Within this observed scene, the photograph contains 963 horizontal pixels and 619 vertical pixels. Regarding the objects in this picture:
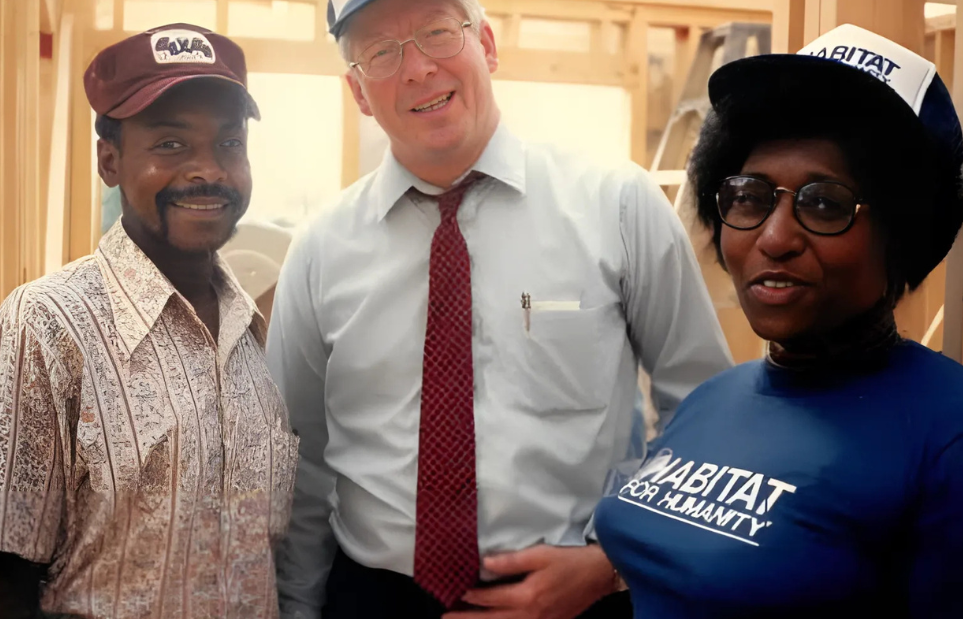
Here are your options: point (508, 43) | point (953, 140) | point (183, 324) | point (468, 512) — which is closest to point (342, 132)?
point (508, 43)

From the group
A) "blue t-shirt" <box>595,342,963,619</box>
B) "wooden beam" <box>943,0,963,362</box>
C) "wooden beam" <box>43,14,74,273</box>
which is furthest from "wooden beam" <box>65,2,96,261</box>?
"wooden beam" <box>943,0,963,362</box>

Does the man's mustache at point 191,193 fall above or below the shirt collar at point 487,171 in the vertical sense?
below

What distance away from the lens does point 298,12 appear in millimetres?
1415

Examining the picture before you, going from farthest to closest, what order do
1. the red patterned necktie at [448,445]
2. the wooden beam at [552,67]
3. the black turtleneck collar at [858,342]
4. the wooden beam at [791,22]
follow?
the wooden beam at [552,67] → the wooden beam at [791,22] → the red patterned necktie at [448,445] → the black turtleneck collar at [858,342]

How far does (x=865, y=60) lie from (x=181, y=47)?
0.81m

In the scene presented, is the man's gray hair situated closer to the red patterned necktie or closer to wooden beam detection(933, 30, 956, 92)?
the red patterned necktie

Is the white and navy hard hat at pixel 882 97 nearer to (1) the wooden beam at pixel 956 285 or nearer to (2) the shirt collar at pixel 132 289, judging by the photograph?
(1) the wooden beam at pixel 956 285

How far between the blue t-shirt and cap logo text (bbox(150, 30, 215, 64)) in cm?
79

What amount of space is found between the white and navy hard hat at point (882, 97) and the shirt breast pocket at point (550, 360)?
435mm

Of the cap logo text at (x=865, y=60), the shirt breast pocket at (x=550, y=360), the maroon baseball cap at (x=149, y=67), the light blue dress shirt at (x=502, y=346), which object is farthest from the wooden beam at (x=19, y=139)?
the cap logo text at (x=865, y=60)

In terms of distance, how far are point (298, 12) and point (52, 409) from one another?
0.72m

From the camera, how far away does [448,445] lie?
50.3 inches

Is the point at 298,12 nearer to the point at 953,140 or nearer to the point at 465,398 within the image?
the point at 465,398

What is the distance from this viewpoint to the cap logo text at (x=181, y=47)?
1.14 metres
